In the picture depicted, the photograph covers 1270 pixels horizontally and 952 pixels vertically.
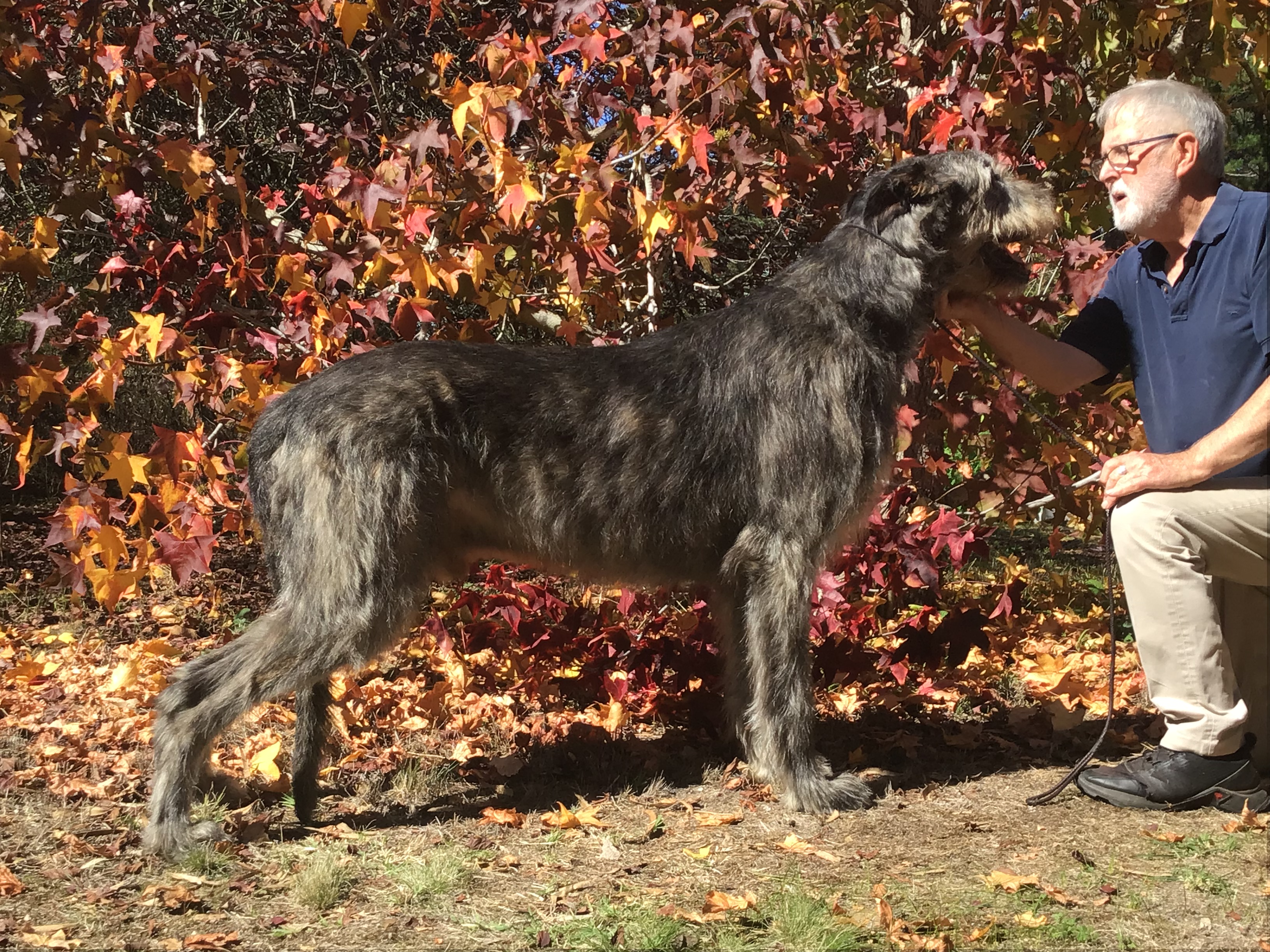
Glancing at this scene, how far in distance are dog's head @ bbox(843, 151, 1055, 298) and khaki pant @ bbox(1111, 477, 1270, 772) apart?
1.06 meters

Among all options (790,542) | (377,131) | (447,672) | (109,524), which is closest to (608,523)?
(790,542)

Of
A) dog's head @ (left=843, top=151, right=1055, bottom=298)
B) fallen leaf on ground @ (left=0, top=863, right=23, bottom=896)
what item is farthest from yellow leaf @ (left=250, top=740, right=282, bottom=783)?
dog's head @ (left=843, top=151, right=1055, bottom=298)

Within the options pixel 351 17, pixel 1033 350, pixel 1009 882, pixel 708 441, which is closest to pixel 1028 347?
pixel 1033 350

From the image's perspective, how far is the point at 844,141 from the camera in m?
4.83

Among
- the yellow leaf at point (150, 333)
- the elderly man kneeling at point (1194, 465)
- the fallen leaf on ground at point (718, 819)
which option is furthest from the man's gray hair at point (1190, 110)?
the yellow leaf at point (150, 333)

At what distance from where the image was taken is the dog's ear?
405 cm

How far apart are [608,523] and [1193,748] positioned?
218cm

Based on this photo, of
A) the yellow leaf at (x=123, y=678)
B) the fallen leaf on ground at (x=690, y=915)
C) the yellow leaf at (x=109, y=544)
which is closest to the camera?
the fallen leaf on ground at (x=690, y=915)

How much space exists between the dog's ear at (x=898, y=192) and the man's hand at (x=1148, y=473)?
1.15 m

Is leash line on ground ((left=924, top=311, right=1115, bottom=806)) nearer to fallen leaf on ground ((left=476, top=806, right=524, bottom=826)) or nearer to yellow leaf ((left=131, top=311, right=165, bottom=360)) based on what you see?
fallen leaf on ground ((left=476, top=806, right=524, bottom=826))

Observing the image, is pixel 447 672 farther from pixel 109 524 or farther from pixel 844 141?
pixel 844 141

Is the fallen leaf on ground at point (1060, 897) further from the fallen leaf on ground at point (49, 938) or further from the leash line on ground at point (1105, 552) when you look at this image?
the fallen leaf on ground at point (49, 938)

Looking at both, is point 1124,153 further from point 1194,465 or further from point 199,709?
point 199,709

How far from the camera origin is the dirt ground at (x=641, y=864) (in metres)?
3.14
